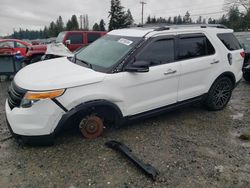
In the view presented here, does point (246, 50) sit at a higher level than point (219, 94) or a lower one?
higher

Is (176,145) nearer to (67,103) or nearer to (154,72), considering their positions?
(154,72)

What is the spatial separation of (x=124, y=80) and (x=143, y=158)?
118cm

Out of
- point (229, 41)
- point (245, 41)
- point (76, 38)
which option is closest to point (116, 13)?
point (76, 38)

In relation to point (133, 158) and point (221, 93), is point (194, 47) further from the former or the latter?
point (133, 158)

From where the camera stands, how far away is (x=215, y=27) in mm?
4980

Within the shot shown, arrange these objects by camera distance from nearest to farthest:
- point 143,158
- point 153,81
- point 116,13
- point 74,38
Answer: point 143,158, point 153,81, point 74,38, point 116,13

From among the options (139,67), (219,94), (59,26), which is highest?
(59,26)

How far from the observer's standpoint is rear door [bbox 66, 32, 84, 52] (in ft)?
37.7

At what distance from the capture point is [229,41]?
5.13 meters

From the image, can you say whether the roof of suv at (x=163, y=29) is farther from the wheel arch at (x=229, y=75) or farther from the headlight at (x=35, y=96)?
the headlight at (x=35, y=96)

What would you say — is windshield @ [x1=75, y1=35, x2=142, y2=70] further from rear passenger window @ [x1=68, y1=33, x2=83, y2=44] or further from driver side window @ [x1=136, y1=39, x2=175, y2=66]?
rear passenger window @ [x1=68, y1=33, x2=83, y2=44]

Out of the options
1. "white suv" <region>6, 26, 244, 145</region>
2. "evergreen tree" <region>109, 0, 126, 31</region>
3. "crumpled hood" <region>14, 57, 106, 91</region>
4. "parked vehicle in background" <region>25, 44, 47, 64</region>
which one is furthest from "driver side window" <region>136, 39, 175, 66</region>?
"evergreen tree" <region>109, 0, 126, 31</region>

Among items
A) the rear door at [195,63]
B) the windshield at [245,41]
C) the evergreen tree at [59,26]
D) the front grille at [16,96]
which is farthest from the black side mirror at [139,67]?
the evergreen tree at [59,26]

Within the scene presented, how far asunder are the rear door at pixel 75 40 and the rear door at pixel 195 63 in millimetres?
7946
